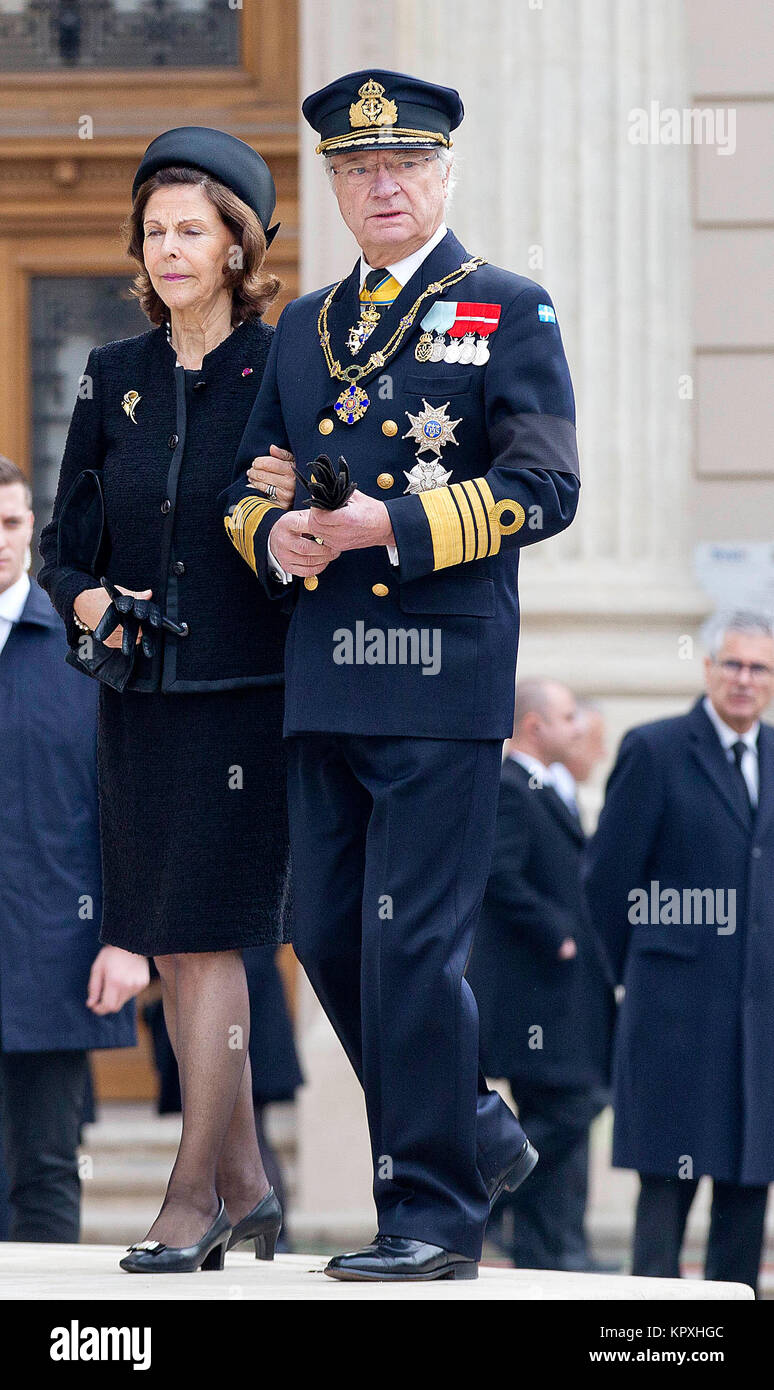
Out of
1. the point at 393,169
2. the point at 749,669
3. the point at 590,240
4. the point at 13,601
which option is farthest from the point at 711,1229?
the point at 590,240

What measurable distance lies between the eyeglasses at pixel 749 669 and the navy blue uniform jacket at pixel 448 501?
2106 millimetres

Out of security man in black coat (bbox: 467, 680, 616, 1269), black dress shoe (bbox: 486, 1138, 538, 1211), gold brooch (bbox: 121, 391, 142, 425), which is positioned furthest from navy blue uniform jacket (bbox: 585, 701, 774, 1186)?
gold brooch (bbox: 121, 391, 142, 425)

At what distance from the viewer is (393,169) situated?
3.32 m

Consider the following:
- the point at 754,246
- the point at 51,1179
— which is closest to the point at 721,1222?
the point at 51,1179

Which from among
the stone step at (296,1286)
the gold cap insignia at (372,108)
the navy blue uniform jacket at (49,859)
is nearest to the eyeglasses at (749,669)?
the navy blue uniform jacket at (49,859)

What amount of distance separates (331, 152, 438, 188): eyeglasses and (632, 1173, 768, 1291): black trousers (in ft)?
9.14

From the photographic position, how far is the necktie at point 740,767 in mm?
5340

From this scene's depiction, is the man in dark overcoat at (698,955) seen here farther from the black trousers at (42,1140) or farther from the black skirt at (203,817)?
the black skirt at (203,817)

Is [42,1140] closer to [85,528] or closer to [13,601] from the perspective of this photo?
[13,601]

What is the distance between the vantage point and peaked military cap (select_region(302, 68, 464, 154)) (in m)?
3.30

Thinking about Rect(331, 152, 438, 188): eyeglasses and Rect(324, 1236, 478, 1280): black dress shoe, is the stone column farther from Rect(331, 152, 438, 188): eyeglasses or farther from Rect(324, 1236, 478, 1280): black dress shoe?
Rect(324, 1236, 478, 1280): black dress shoe

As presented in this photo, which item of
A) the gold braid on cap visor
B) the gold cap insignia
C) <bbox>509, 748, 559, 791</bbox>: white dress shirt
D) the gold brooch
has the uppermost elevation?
the gold cap insignia

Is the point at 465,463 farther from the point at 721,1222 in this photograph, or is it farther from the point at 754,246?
the point at 754,246

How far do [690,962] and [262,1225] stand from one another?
1912mm
